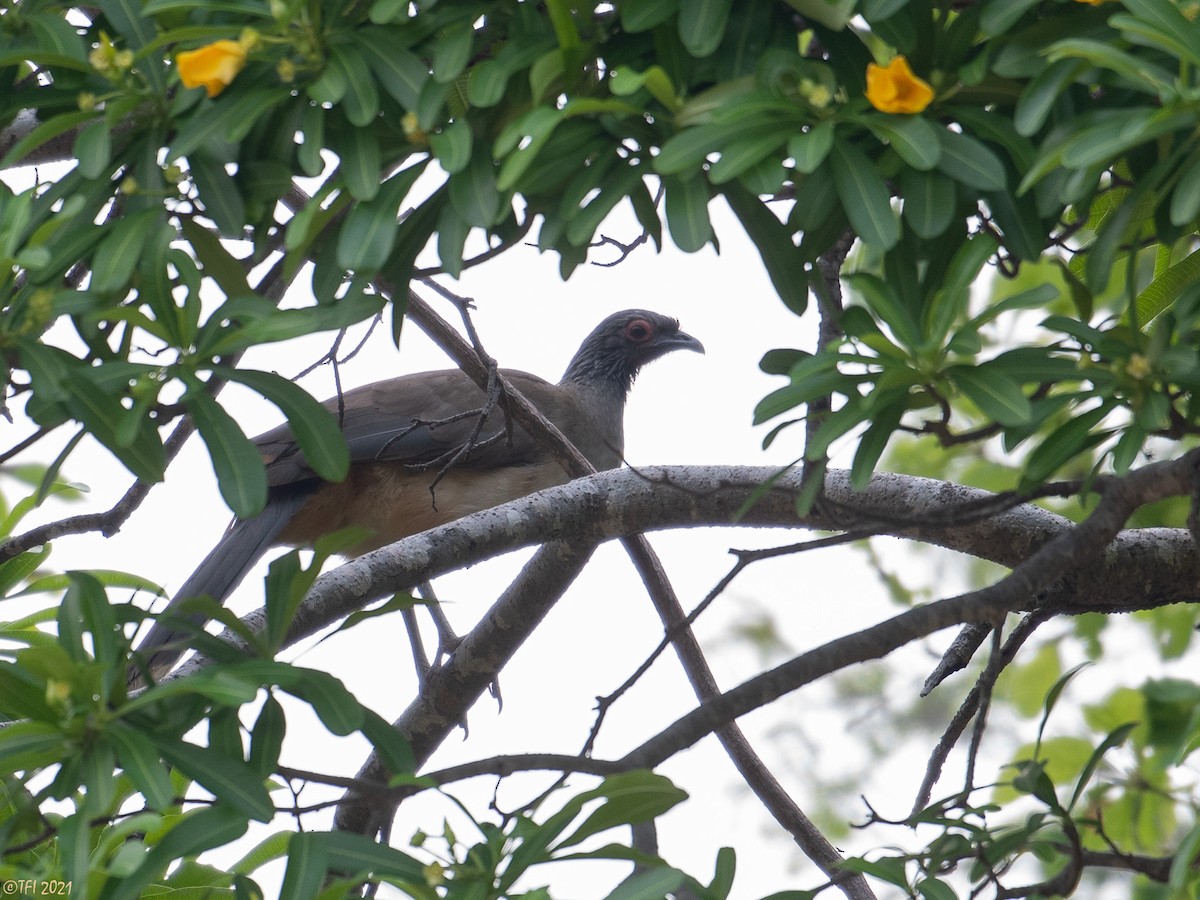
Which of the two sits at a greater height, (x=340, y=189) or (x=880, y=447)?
(x=340, y=189)

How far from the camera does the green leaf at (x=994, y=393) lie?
6.08 feet

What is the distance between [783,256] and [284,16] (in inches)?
32.4

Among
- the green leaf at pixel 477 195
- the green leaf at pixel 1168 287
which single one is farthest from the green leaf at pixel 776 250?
the green leaf at pixel 1168 287

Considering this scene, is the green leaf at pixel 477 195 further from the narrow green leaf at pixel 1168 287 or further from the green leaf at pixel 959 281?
the narrow green leaf at pixel 1168 287

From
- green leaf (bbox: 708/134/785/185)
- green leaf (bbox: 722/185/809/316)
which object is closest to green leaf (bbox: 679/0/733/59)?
green leaf (bbox: 708/134/785/185)

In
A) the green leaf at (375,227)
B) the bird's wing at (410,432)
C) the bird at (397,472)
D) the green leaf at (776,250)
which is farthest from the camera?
the bird's wing at (410,432)

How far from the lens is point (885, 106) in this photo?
1849mm

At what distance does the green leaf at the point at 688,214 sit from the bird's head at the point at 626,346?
5.23 metres

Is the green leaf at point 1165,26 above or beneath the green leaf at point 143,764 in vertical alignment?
above

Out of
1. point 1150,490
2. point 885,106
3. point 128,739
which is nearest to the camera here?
point 885,106

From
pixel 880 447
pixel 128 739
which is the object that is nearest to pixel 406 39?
pixel 880 447

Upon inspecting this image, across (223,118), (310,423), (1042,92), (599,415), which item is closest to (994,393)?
(1042,92)

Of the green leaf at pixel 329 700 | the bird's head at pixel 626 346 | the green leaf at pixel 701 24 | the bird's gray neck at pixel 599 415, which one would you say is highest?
the bird's head at pixel 626 346

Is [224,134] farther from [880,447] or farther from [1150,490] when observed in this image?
[1150,490]
